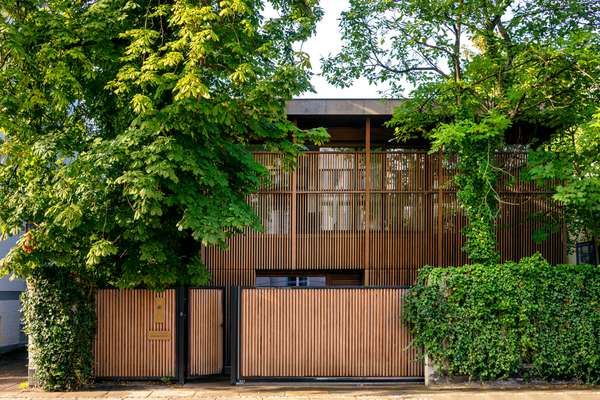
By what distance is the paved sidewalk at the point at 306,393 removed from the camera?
40.2 feet

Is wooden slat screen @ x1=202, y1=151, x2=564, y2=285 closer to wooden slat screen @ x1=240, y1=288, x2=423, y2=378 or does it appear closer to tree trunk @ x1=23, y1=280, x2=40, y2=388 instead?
wooden slat screen @ x1=240, y1=288, x2=423, y2=378

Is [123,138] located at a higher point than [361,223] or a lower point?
higher

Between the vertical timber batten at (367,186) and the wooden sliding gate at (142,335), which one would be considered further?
the vertical timber batten at (367,186)

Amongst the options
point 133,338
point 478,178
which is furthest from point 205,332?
point 478,178

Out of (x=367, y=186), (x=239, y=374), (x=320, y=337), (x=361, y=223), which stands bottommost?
(x=239, y=374)

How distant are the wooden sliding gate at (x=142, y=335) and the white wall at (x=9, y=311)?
20.5ft

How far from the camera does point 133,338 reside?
13.4 meters

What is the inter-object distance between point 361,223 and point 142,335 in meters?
6.29

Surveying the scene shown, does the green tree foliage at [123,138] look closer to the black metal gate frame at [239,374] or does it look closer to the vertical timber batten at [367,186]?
the black metal gate frame at [239,374]

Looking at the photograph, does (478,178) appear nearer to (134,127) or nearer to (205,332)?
(205,332)

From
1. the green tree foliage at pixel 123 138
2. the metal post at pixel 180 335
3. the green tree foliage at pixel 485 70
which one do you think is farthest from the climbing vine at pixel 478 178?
the metal post at pixel 180 335

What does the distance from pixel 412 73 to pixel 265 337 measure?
23.0 ft

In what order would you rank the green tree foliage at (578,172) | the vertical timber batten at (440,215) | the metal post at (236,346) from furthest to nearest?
the vertical timber batten at (440,215), the metal post at (236,346), the green tree foliage at (578,172)

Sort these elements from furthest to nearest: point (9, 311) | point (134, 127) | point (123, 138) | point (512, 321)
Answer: point (9, 311)
point (512, 321)
point (134, 127)
point (123, 138)
